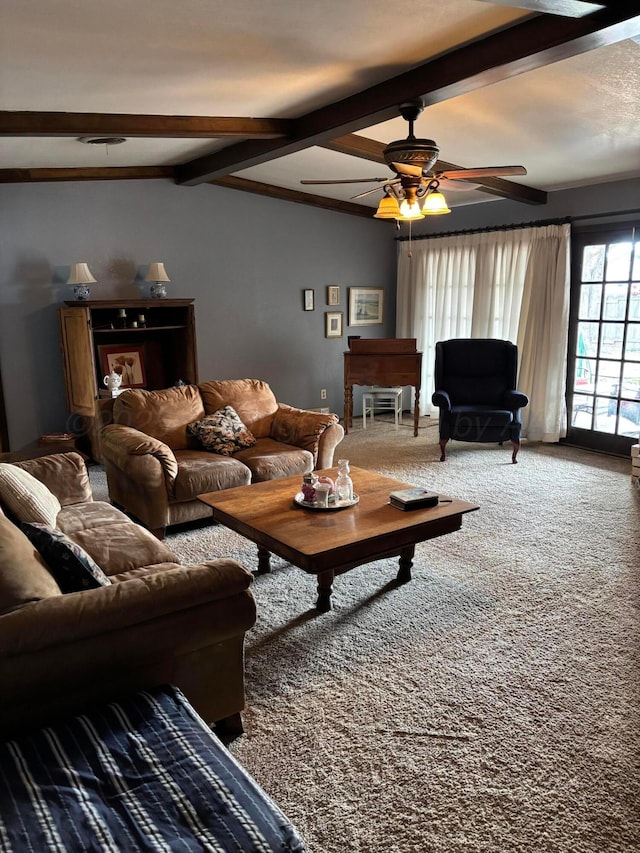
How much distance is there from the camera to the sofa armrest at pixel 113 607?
1763 mm

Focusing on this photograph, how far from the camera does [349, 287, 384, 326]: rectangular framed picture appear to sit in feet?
25.0

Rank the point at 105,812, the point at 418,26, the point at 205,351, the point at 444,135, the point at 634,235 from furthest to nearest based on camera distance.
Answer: the point at 205,351 < the point at 634,235 < the point at 444,135 < the point at 418,26 < the point at 105,812

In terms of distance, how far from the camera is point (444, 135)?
4660mm

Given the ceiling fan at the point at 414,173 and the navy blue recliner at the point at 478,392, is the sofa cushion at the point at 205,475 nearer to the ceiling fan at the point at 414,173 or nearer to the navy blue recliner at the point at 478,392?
the ceiling fan at the point at 414,173

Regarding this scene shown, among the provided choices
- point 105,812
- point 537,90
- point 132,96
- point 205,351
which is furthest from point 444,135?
point 105,812

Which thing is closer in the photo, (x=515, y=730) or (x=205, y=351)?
(x=515, y=730)

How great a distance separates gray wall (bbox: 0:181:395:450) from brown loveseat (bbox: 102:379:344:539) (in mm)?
1599

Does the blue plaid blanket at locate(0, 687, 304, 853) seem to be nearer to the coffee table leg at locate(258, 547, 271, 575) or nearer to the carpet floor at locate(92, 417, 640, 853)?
the carpet floor at locate(92, 417, 640, 853)

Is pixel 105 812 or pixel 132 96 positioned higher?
pixel 132 96

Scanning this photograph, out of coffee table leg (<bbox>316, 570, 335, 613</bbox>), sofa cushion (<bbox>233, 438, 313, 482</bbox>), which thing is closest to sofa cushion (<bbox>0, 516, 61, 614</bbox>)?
coffee table leg (<bbox>316, 570, 335, 613</bbox>)

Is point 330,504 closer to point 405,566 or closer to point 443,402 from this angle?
point 405,566

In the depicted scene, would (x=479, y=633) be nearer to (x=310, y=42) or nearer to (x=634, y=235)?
(x=310, y=42)

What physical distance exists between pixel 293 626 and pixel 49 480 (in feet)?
4.94

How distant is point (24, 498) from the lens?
8.94 ft
